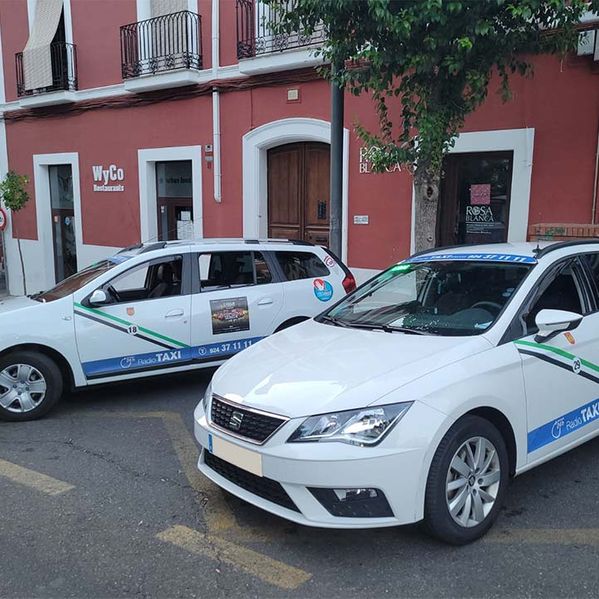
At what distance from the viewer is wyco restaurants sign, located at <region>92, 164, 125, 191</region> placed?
13195 mm

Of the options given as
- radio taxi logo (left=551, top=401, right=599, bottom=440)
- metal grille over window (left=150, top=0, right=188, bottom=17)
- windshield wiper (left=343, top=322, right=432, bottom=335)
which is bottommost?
radio taxi logo (left=551, top=401, right=599, bottom=440)

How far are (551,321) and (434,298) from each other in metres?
0.87

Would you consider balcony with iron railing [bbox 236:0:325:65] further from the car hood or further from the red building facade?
the car hood

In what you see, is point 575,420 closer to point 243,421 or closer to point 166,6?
point 243,421

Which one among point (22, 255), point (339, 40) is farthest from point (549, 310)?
point (22, 255)

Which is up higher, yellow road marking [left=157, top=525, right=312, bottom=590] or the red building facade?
the red building facade

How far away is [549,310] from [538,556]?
4.56 ft

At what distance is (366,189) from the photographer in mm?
9805

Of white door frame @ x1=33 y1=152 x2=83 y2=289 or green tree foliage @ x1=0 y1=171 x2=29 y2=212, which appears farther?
white door frame @ x1=33 y1=152 x2=83 y2=289

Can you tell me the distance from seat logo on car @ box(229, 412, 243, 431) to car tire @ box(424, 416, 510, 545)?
105 cm

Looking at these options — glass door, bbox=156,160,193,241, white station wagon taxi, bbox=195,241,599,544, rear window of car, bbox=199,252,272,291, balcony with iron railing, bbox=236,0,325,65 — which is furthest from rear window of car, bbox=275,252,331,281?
glass door, bbox=156,160,193,241

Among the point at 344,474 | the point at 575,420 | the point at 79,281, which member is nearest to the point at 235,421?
the point at 344,474

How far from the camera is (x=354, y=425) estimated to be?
309cm

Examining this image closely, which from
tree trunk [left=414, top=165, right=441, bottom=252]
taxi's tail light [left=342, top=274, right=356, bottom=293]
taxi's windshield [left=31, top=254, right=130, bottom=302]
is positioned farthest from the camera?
taxi's tail light [left=342, top=274, right=356, bottom=293]
